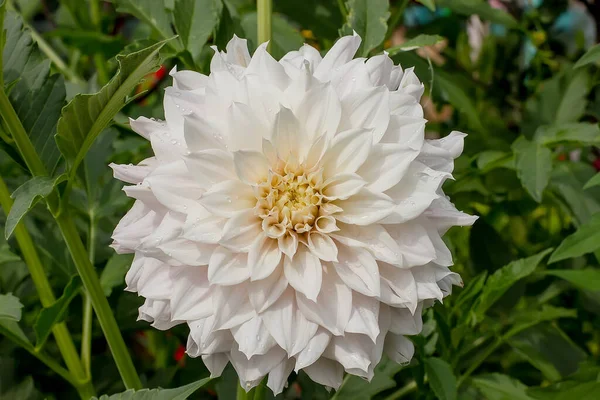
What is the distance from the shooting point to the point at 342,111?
1.49ft

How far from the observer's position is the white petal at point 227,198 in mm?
428

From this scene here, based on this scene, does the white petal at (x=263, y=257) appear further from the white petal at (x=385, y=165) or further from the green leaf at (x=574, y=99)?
the green leaf at (x=574, y=99)

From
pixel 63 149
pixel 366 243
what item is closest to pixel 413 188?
pixel 366 243

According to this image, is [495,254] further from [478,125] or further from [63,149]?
[63,149]

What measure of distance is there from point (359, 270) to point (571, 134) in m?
0.35

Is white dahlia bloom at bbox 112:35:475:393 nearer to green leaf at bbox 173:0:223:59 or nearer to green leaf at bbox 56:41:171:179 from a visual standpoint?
green leaf at bbox 56:41:171:179

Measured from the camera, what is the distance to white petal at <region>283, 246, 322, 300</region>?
429mm

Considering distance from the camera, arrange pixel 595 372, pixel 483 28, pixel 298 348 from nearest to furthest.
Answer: pixel 298 348, pixel 595 372, pixel 483 28

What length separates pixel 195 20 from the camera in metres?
0.62

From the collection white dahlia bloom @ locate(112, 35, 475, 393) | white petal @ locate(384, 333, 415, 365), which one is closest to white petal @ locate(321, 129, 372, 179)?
white dahlia bloom @ locate(112, 35, 475, 393)

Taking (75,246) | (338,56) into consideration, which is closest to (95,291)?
(75,246)

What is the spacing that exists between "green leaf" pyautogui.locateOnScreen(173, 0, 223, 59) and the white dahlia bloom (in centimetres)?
15

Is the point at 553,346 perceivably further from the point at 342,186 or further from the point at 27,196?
the point at 27,196

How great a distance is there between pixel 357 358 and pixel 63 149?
0.24 meters
